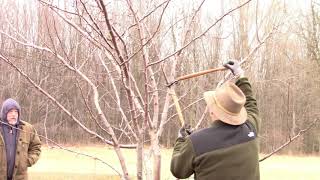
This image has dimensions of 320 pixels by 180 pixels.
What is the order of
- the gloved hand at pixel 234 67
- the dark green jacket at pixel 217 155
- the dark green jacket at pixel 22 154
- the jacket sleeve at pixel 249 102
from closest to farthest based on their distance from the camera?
the dark green jacket at pixel 217 155 < the gloved hand at pixel 234 67 < the jacket sleeve at pixel 249 102 < the dark green jacket at pixel 22 154

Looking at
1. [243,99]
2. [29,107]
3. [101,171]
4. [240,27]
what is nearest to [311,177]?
[101,171]

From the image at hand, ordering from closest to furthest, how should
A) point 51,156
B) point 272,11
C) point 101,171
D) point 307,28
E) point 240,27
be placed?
point 272,11
point 240,27
point 101,171
point 51,156
point 307,28

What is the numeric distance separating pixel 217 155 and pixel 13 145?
2.84 meters

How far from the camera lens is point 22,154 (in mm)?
4656

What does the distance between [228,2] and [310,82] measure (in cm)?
1622

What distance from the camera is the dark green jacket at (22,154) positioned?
452cm

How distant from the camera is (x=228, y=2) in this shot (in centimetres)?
309

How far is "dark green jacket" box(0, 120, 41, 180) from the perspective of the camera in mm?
4516

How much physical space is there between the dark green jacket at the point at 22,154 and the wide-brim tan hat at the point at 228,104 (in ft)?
8.25

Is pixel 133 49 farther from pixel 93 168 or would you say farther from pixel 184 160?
pixel 93 168

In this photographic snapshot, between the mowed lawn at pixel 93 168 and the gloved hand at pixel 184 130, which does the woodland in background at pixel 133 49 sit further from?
the mowed lawn at pixel 93 168

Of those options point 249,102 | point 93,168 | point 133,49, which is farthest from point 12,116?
point 93,168

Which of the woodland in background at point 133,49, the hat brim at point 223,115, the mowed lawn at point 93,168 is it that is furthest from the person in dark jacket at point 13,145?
the mowed lawn at point 93,168

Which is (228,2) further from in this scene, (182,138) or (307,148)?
(307,148)
